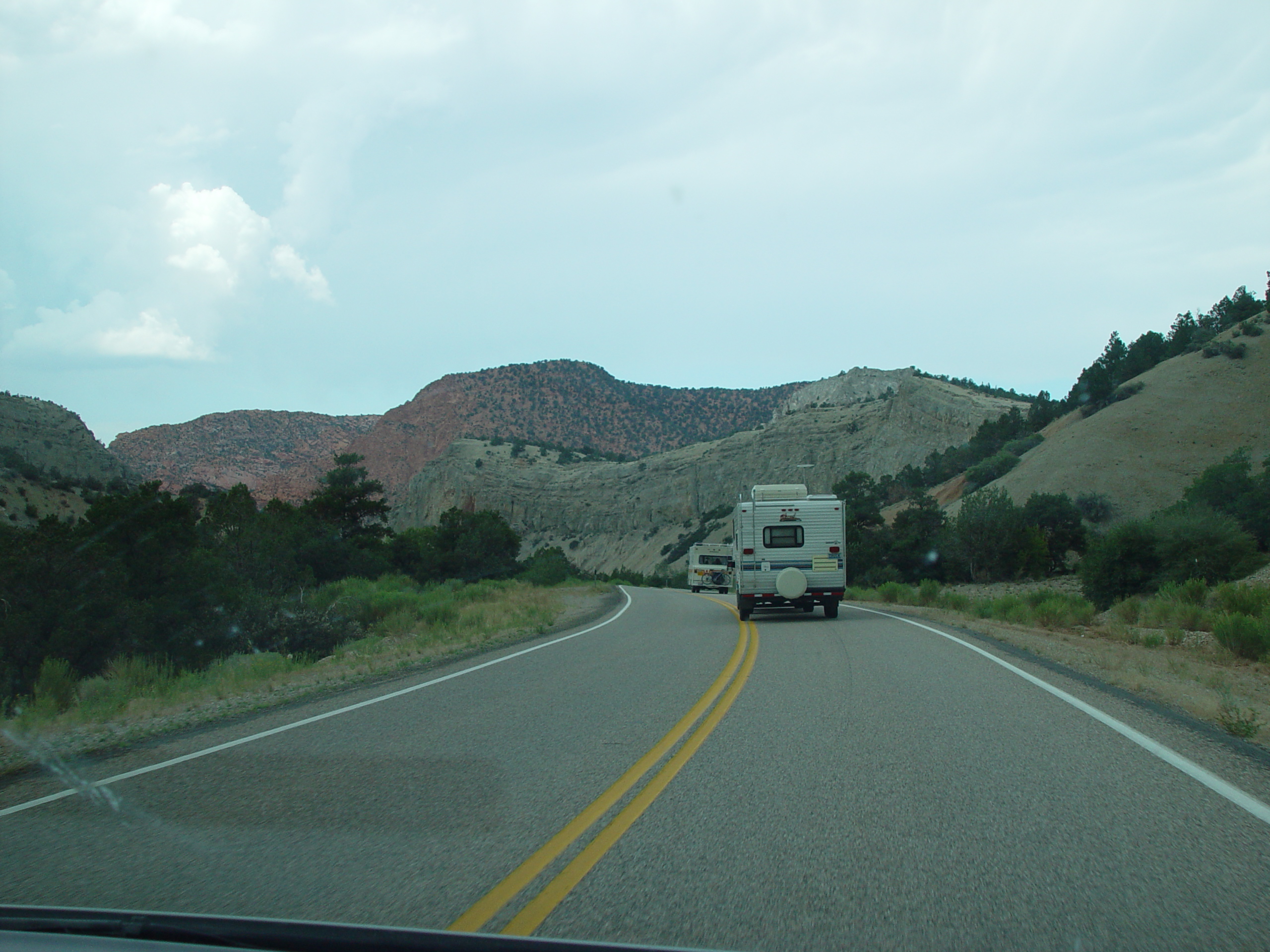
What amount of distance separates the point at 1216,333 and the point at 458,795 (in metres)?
81.4

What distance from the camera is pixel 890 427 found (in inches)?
3521

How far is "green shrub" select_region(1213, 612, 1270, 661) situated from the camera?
613 inches

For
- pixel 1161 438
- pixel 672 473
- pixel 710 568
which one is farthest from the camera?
pixel 672 473

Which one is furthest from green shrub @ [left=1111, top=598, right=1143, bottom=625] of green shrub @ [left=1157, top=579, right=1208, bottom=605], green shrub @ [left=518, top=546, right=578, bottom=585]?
green shrub @ [left=518, top=546, right=578, bottom=585]

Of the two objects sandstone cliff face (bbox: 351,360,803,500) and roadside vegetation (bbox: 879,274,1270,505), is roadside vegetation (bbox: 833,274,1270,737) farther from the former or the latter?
sandstone cliff face (bbox: 351,360,803,500)

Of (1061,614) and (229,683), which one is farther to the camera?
(1061,614)

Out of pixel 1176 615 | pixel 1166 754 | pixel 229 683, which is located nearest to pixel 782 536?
pixel 1176 615

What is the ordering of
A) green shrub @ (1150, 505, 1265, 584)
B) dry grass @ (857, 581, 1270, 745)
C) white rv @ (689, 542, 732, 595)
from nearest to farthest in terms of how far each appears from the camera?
dry grass @ (857, 581, 1270, 745) < green shrub @ (1150, 505, 1265, 584) < white rv @ (689, 542, 732, 595)

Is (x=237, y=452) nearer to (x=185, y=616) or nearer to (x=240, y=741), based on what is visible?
(x=185, y=616)

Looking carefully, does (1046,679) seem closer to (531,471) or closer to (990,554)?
(990,554)

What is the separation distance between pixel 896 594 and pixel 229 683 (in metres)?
26.5

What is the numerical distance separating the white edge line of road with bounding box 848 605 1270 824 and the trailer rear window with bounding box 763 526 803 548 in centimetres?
943

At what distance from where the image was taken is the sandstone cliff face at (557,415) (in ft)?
417

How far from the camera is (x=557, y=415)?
12875cm
